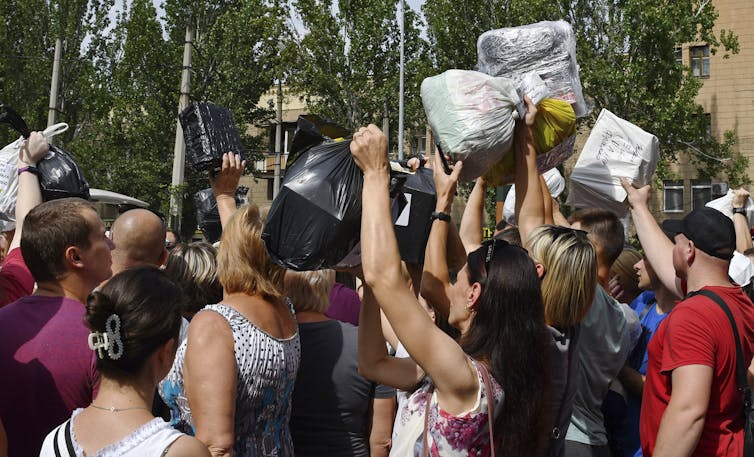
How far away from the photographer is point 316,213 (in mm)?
2379

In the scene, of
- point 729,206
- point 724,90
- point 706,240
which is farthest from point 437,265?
point 724,90

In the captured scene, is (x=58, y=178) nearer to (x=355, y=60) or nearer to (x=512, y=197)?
(x=512, y=197)

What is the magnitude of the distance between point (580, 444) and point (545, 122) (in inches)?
52.5

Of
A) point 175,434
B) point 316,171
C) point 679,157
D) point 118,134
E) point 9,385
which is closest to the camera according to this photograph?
point 175,434

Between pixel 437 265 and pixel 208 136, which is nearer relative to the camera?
pixel 437 265

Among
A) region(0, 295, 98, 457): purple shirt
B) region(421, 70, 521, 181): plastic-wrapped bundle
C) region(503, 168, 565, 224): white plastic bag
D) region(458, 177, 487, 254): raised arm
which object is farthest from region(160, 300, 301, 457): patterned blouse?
region(503, 168, 565, 224): white plastic bag

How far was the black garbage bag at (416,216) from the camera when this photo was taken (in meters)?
2.93

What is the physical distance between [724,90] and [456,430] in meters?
30.5

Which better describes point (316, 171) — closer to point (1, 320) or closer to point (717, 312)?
point (1, 320)

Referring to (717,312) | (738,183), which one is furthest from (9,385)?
(738,183)

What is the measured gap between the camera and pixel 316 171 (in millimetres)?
2430

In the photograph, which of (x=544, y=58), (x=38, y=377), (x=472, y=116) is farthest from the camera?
(x=544, y=58)

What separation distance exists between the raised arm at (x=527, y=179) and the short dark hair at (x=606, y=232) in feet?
2.21

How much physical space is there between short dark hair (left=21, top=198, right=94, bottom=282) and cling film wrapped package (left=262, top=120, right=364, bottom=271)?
0.96 meters
